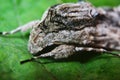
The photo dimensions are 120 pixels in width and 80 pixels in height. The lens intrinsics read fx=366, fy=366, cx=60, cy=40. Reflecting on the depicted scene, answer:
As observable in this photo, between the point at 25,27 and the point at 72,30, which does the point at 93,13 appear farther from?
the point at 25,27

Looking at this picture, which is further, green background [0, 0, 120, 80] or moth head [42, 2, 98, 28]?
moth head [42, 2, 98, 28]

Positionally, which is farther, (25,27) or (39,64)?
(25,27)

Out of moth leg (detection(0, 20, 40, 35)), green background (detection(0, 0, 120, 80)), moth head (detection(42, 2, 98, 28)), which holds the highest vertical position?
moth head (detection(42, 2, 98, 28))

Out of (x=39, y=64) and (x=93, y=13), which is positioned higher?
(x=93, y=13)

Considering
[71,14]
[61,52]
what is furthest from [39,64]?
[71,14]

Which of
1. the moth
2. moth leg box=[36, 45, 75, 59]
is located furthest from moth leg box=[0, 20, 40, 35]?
moth leg box=[36, 45, 75, 59]

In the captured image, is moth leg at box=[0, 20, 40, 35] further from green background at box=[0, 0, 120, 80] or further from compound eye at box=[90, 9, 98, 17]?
compound eye at box=[90, 9, 98, 17]

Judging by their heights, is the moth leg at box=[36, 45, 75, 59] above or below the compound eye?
below

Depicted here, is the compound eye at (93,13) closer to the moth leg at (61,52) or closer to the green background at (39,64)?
the green background at (39,64)
